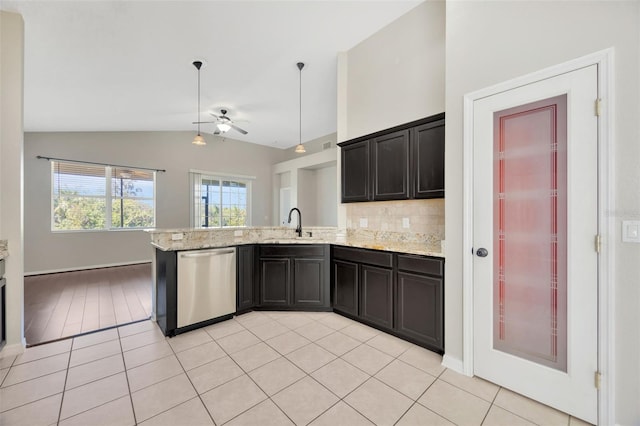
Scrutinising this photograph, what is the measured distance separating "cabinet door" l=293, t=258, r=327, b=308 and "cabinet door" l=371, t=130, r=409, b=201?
115cm

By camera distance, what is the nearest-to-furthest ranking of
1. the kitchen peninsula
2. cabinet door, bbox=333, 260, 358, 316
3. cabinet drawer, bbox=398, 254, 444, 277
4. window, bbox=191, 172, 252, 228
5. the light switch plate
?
the light switch plate → cabinet drawer, bbox=398, 254, 444, 277 → the kitchen peninsula → cabinet door, bbox=333, 260, 358, 316 → window, bbox=191, 172, 252, 228

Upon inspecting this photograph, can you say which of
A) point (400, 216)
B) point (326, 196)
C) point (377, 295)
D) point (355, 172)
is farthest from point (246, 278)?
point (326, 196)

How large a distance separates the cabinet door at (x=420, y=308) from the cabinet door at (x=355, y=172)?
1.21 metres

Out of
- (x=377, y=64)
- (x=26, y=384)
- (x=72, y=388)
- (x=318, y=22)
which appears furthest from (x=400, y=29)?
(x=26, y=384)

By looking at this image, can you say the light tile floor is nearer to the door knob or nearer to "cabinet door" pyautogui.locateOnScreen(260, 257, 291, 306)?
"cabinet door" pyautogui.locateOnScreen(260, 257, 291, 306)

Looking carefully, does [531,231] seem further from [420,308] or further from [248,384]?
[248,384]

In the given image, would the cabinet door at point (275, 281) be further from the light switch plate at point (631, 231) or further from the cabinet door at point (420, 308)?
the light switch plate at point (631, 231)

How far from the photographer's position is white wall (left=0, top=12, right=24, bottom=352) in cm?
230

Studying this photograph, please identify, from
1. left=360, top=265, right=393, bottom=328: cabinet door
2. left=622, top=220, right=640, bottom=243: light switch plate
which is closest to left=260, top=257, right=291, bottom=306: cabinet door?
left=360, top=265, right=393, bottom=328: cabinet door

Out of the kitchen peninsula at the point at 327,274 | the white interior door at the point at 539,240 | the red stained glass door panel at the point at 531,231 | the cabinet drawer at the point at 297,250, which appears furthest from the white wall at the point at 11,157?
the red stained glass door panel at the point at 531,231

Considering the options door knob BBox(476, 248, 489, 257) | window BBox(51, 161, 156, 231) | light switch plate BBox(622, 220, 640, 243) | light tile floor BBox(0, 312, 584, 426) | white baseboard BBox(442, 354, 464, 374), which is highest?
window BBox(51, 161, 156, 231)

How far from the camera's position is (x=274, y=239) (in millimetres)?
3398

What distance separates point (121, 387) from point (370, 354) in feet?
6.41

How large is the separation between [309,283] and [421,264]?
1.44m
